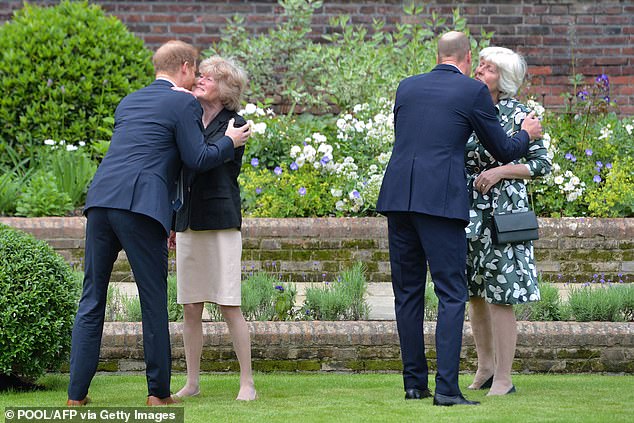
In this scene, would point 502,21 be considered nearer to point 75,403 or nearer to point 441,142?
point 441,142

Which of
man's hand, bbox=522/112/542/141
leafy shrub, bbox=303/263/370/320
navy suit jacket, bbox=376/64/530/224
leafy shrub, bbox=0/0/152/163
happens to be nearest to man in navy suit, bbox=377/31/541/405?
navy suit jacket, bbox=376/64/530/224

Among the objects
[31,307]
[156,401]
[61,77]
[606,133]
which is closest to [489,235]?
[156,401]

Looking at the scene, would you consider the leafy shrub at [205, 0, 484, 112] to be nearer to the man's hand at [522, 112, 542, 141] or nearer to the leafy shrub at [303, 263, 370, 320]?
the leafy shrub at [303, 263, 370, 320]

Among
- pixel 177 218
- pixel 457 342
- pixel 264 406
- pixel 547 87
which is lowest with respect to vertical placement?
pixel 264 406

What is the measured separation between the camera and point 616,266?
335 inches

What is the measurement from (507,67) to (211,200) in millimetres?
1624

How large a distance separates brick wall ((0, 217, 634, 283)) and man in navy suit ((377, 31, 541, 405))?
3.41 m

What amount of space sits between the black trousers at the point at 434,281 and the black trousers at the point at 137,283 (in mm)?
1134

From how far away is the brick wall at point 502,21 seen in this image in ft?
38.5

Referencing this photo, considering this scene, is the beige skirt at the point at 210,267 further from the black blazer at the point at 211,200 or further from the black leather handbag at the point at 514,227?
the black leather handbag at the point at 514,227

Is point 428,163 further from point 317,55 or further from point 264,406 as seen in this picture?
point 317,55

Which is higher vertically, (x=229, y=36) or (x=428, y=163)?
(x=229, y=36)

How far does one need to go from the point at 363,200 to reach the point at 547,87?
3639mm

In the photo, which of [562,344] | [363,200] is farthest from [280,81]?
[562,344]
